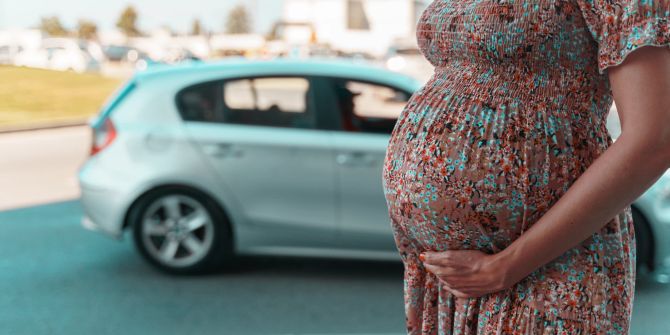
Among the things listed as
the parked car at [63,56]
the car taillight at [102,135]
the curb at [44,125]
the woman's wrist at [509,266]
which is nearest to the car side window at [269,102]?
the car taillight at [102,135]

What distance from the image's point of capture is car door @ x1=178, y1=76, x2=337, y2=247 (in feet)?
19.5

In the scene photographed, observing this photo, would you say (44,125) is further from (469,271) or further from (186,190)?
(469,271)

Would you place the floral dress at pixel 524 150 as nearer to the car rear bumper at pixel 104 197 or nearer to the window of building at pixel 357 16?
the car rear bumper at pixel 104 197

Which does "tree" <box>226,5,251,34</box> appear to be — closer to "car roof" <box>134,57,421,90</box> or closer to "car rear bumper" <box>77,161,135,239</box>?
"car roof" <box>134,57,421,90</box>

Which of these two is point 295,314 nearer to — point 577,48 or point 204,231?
point 204,231

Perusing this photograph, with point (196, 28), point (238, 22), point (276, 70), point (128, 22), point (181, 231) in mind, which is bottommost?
point (196, 28)

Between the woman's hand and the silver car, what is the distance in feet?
13.4

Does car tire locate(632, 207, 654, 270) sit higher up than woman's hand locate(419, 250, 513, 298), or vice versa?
woman's hand locate(419, 250, 513, 298)

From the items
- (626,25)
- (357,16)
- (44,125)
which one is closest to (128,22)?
(357,16)

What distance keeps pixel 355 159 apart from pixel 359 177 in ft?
0.40

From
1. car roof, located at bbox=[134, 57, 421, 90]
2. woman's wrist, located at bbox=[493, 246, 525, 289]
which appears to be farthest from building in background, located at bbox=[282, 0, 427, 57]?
woman's wrist, located at bbox=[493, 246, 525, 289]

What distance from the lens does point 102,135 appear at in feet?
21.1

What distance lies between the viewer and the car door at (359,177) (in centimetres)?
586

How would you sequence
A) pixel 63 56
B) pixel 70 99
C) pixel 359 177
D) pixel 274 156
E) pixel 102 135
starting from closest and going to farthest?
pixel 359 177, pixel 274 156, pixel 102 135, pixel 70 99, pixel 63 56
